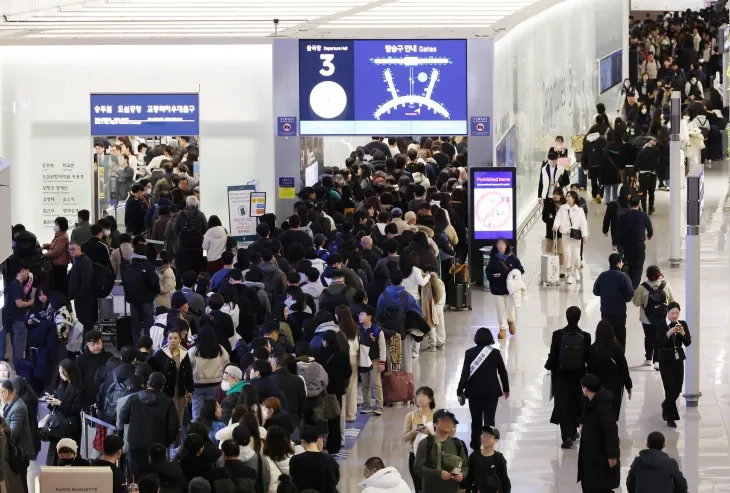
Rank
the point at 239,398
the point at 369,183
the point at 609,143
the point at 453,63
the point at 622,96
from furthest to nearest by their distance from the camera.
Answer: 1. the point at 622,96
2. the point at 609,143
3. the point at 369,183
4. the point at 453,63
5. the point at 239,398

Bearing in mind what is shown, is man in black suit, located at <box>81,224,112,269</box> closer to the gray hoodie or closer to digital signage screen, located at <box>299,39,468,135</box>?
digital signage screen, located at <box>299,39,468,135</box>

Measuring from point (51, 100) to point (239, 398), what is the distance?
431 inches

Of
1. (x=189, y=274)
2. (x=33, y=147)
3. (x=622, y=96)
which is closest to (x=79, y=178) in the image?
(x=33, y=147)

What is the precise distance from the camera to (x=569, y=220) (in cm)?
2170

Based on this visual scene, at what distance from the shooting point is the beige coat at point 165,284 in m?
17.6

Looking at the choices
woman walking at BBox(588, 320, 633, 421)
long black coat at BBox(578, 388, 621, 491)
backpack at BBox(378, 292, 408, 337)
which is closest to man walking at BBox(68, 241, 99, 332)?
backpack at BBox(378, 292, 408, 337)

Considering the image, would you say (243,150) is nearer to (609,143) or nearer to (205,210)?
(205,210)

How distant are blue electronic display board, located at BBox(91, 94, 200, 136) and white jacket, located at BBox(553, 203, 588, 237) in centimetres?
513

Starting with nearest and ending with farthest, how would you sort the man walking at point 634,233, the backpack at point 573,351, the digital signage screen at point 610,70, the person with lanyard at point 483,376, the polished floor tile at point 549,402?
the person with lanyard at point 483,376 < the polished floor tile at point 549,402 < the backpack at point 573,351 < the man walking at point 634,233 < the digital signage screen at point 610,70

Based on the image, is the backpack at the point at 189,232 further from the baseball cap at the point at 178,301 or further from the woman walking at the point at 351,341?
the woman walking at the point at 351,341

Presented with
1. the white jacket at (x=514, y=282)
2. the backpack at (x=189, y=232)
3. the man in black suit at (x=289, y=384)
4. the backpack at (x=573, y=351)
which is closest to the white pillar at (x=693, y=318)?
the backpack at (x=573, y=351)

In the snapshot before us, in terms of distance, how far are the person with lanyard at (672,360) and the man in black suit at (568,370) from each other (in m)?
1.11

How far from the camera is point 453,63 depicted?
21281 millimetres

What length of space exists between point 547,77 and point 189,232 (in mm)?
11102
